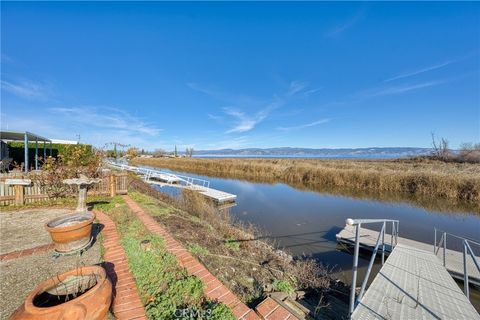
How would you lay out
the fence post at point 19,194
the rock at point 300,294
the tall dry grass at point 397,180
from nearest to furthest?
the rock at point 300,294
the fence post at point 19,194
the tall dry grass at point 397,180

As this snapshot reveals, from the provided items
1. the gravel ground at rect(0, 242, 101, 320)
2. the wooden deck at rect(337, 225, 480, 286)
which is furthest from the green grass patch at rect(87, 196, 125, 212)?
the wooden deck at rect(337, 225, 480, 286)

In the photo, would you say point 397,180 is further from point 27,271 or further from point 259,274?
point 27,271

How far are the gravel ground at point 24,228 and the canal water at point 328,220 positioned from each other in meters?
6.49

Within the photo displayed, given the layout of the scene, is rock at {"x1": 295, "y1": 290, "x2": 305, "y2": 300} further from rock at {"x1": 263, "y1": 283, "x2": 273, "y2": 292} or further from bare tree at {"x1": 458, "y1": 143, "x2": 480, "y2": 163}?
bare tree at {"x1": 458, "y1": 143, "x2": 480, "y2": 163}

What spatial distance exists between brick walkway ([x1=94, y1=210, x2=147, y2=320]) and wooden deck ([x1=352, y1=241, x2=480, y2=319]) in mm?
2578

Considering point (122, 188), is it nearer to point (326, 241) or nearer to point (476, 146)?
point (326, 241)

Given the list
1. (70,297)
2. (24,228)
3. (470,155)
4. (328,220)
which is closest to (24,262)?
(70,297)

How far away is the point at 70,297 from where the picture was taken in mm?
2248

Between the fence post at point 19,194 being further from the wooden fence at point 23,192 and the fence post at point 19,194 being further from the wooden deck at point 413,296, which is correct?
the wooden deck at point 413,296

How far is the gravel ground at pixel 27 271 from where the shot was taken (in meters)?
2.51

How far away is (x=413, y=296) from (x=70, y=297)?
166 inches

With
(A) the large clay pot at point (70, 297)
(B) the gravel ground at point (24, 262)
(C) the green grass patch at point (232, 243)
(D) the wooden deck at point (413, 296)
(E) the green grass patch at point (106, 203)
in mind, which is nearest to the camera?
(A) the large clay pot at point (70, 297)

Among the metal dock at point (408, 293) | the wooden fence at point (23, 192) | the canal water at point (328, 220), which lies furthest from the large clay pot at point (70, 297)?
the wooden fence at point (23, 192)

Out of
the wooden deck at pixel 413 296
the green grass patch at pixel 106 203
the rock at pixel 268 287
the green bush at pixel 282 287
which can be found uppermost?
the green grass patch at pixel 106 203
